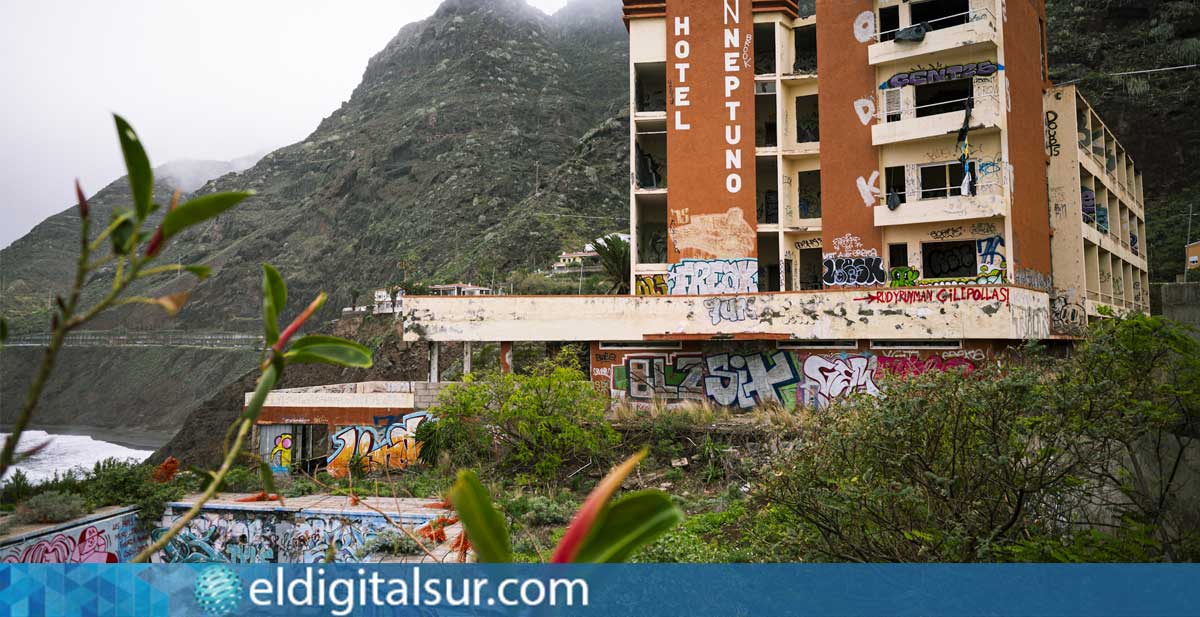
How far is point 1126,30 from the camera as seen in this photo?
63344mm

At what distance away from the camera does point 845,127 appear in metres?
26.3

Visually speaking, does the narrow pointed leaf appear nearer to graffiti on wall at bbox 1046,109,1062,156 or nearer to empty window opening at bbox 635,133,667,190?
empty window opening at bbox 635,133,667,190

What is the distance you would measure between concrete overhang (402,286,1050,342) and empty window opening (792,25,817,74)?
43.9 feet

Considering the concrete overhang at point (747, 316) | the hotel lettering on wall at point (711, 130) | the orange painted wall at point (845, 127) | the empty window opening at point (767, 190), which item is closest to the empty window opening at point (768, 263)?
the empty window opening at point (767, 190)

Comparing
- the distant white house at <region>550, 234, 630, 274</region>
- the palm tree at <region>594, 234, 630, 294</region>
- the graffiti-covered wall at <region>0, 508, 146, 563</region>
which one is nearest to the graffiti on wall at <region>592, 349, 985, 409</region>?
the palm tree at <region>594, 234, 630, 294</region>

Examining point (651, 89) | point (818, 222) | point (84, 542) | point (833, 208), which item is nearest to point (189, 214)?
point (84, 542)

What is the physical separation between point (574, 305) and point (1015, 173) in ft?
51.9

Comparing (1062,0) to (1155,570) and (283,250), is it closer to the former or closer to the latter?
(1155,570)

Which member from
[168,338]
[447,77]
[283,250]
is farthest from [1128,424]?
[447,77]

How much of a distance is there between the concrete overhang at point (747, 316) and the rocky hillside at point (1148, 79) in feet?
129

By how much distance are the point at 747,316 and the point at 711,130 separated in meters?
9.60

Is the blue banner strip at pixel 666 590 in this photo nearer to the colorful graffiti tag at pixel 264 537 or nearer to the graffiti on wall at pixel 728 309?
the colorful graffiti tag at pixel 264 537

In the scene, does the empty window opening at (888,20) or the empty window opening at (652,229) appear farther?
the empty window opening at (652,229)

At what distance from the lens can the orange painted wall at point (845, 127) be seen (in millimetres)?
25750
